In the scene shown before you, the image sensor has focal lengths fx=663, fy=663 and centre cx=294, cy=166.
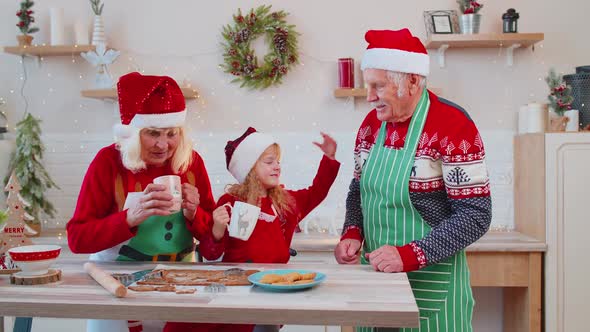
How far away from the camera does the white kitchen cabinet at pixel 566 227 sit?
11.7 feet

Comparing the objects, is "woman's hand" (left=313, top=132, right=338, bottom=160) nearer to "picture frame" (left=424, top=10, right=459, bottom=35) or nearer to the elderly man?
the elderly man

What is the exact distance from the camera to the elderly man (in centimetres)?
204

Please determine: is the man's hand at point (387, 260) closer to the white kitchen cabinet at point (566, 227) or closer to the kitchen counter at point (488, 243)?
the kitchen counter at point (488, 243)

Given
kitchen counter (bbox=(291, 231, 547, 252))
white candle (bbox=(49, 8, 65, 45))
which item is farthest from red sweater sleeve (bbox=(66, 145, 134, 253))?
white candle (bbox=(49, 8, 65, 45))

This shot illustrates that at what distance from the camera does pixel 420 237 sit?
7.04 ft

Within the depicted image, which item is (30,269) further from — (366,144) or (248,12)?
(248,12)

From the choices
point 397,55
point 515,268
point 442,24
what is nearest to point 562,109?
point 442,24

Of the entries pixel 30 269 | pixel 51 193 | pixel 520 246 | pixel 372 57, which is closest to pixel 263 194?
pixel 372 57

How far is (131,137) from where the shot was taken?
232cm

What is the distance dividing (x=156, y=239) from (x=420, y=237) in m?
0.90

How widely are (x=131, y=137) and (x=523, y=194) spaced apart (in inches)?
99.9

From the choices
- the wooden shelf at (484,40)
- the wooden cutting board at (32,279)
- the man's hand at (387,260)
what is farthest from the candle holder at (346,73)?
the wooden cutting board at (32,279)

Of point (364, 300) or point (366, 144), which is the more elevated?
point (366, 144)

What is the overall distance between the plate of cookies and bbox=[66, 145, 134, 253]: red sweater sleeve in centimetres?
52
